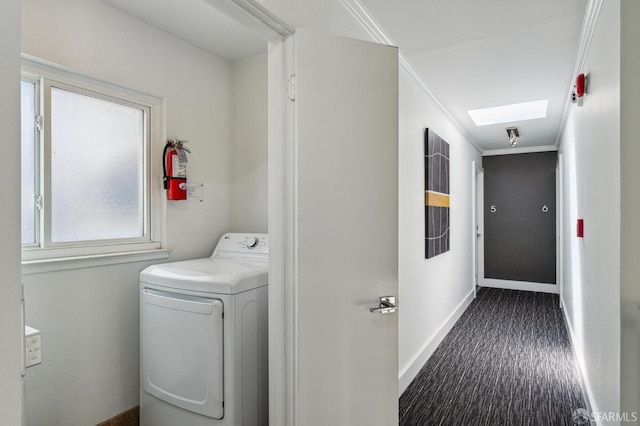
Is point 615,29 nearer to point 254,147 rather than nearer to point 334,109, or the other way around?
point 334,109

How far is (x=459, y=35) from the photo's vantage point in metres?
2.26

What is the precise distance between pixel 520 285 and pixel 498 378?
383 cm

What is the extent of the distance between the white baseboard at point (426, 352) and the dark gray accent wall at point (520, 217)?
2047mm

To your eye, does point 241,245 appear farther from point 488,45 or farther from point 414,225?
point 488,45

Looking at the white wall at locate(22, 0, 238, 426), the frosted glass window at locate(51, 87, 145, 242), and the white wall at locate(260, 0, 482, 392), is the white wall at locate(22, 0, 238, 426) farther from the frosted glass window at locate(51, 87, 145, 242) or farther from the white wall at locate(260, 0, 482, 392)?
the white wall at locate(260, 0, 482, 392)

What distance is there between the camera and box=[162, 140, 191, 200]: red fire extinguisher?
2277 millimetres

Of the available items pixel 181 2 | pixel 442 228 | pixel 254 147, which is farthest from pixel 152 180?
pixel 442 228

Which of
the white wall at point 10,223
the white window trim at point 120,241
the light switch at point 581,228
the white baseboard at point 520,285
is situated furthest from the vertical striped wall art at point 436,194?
the white baseboard at point 520,285

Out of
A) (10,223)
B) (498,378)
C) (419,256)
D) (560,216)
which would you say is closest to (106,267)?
(10,223)

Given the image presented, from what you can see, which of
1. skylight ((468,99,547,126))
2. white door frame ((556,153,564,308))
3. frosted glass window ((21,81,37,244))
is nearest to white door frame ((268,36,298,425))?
frosted glass window ((21,81,37,244))

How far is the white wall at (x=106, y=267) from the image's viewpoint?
1.76 metres

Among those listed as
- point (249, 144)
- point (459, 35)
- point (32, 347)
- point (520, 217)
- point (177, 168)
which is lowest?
point (32, 347)

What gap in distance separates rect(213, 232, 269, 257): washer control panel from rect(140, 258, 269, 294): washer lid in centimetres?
21

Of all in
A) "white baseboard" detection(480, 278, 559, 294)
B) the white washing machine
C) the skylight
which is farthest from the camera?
"white baseboard" detection(480, 278, 559, 294)
